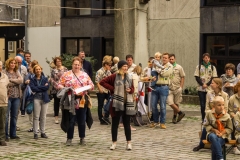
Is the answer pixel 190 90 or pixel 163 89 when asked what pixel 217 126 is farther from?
pixel 190 90

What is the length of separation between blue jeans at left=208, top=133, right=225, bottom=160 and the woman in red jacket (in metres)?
2.70

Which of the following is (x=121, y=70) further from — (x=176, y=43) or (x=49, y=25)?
(x=49, y=25)

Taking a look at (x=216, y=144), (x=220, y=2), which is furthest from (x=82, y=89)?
(x=220, y=2)

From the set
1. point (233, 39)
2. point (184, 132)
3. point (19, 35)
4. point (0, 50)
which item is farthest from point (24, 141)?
point (0, 50)

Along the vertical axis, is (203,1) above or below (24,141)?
above

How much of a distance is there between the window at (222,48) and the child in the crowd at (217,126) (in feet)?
48.1

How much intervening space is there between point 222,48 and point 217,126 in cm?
1542

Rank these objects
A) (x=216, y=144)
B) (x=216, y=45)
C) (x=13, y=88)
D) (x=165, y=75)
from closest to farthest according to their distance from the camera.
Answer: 1. (x=216, y=144)
2. (x=13, y=88)
3. (x=165, y=75)
4. (x=216, y=45)

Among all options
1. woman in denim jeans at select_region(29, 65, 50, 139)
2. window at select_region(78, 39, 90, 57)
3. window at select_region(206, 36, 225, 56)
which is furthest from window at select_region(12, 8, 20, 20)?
woman in denim jeans at select_region(29, 65, 50, 139)

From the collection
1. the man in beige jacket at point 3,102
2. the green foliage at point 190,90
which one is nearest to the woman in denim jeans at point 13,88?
the man in beige jacket at point 3,102

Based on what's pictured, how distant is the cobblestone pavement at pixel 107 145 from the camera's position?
1202 centimetres

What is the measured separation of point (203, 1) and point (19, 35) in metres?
13.8

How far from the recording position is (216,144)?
10.3 meters

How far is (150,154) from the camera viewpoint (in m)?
12.2
